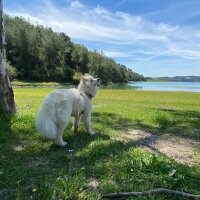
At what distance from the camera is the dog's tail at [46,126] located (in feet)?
26.8

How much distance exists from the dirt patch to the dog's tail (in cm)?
233

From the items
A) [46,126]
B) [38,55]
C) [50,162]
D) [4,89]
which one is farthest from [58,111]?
[38,55]

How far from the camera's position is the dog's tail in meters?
8.16

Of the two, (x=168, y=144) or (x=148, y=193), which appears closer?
(x=148, y=193)

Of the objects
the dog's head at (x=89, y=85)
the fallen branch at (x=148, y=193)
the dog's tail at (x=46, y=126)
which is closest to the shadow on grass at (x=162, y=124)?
the dog's head at (x=89, y=85)

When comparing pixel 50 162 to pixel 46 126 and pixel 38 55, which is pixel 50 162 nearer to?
pixel 46 126

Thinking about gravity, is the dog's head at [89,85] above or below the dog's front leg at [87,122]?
above

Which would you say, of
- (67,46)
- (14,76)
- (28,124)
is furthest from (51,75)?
(28,124)

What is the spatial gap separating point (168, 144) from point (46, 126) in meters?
3.43

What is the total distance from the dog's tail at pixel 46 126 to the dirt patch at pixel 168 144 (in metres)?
2.33

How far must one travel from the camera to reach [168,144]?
9.78 m

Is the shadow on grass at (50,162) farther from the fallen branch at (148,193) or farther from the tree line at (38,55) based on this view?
the tree line at (38,55)

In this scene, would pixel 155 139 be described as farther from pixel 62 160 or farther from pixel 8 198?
pixel 8 198

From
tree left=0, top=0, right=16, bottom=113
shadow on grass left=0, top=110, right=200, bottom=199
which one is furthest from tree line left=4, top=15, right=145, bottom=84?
shadow on grass left=0, top=110, right=200, bottom=199
